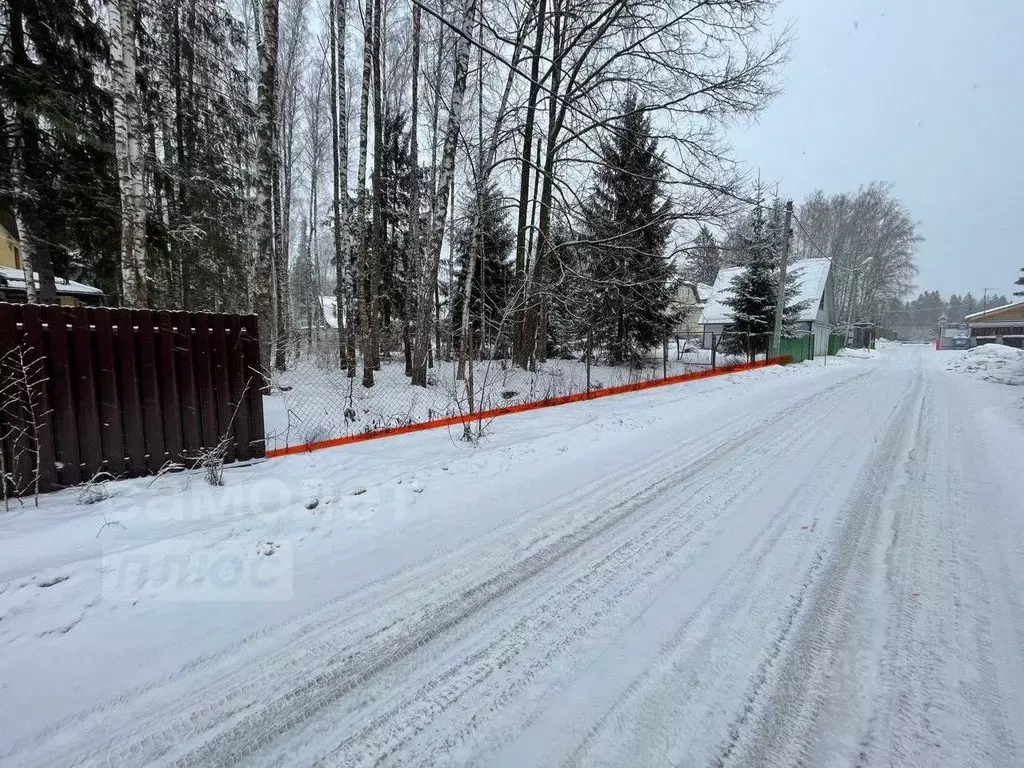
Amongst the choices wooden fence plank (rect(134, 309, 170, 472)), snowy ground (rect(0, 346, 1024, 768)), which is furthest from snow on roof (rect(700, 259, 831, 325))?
wooden fence plank (rect(134, 309, 170, 472))

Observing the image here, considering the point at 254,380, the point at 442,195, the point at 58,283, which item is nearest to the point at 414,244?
the point at 442,195

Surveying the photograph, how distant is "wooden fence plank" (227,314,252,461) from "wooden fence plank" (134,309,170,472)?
63 cm

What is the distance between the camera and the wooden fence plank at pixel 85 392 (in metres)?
3.85

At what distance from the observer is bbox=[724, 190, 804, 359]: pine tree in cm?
2005

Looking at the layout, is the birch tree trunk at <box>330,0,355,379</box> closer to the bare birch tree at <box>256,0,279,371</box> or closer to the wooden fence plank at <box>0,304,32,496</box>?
the bare birch tree at <box>256,0,279,371</box>

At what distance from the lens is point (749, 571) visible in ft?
9.14

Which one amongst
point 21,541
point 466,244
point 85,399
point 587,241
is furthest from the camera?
point 466,244

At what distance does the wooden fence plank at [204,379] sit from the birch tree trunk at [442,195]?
5.46 meters

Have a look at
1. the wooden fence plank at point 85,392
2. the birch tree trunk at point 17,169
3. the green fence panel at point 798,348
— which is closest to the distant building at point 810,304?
the green fence panel at point 798,348

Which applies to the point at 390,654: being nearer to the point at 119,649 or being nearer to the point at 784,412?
the point at 119,649

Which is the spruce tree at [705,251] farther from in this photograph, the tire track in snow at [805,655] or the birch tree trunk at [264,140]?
the birch tree trunk at [264,140]

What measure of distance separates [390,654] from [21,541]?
277cm

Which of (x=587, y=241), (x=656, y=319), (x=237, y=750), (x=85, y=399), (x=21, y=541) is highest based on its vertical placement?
(x=587, y=241)

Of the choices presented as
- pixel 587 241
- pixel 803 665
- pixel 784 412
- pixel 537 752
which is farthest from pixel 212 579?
pixel 587 241
